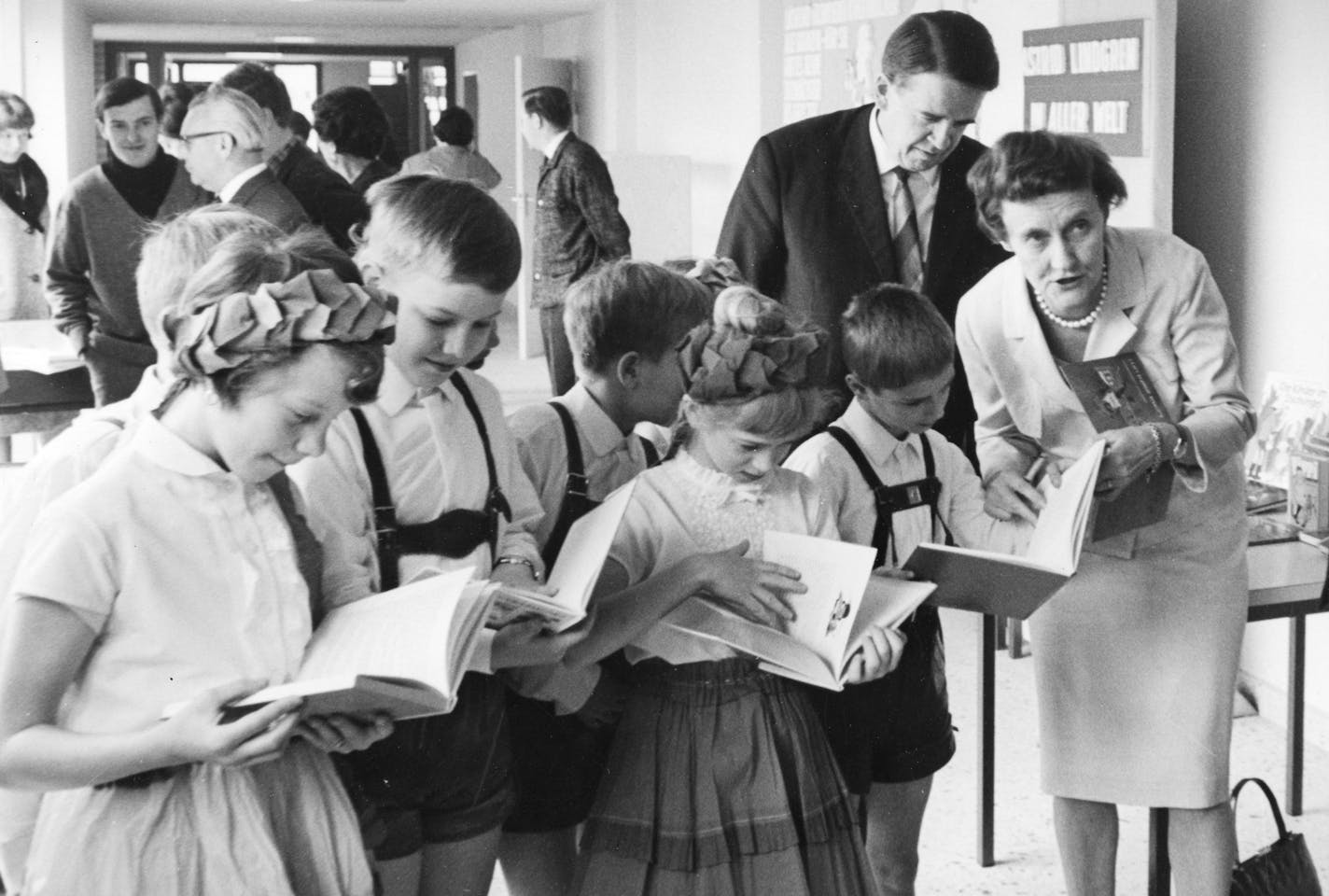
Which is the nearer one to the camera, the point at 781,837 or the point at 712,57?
the point at 781,837

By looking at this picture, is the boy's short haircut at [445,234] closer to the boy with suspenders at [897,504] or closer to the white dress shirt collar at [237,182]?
the boy with suspenders at [897,504]

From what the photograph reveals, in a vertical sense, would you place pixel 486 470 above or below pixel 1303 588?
above

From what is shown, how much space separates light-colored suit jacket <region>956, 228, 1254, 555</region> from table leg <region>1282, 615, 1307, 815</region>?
3.68 feet

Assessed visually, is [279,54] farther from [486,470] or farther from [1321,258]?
[486,470]

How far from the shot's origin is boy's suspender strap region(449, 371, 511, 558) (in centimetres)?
189

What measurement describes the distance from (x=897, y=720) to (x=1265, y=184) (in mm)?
1950

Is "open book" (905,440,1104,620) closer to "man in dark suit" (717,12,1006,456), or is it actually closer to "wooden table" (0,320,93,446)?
"man in dark suit" (717,12,1006,456)

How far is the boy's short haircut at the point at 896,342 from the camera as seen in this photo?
7.38ft

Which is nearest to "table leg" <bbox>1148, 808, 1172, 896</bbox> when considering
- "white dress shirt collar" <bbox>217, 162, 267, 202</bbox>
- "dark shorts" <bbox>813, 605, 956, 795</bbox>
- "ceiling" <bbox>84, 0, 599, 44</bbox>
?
"dark shorts" <bbox>813, 605, 956, 795</bbox>

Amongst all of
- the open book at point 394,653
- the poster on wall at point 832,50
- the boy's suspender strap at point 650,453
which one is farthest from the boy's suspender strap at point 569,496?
the poster on wall at point 832,50

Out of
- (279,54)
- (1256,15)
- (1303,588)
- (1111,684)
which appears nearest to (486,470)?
(1111,684)

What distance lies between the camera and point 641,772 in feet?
6.60

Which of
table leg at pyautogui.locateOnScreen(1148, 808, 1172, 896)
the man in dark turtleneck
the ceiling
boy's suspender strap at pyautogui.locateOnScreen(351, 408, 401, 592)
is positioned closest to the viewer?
boy's suspender strap at pyautogui.locateOnScreen(351, 408, 401, 592)

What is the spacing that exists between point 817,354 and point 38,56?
897cm
